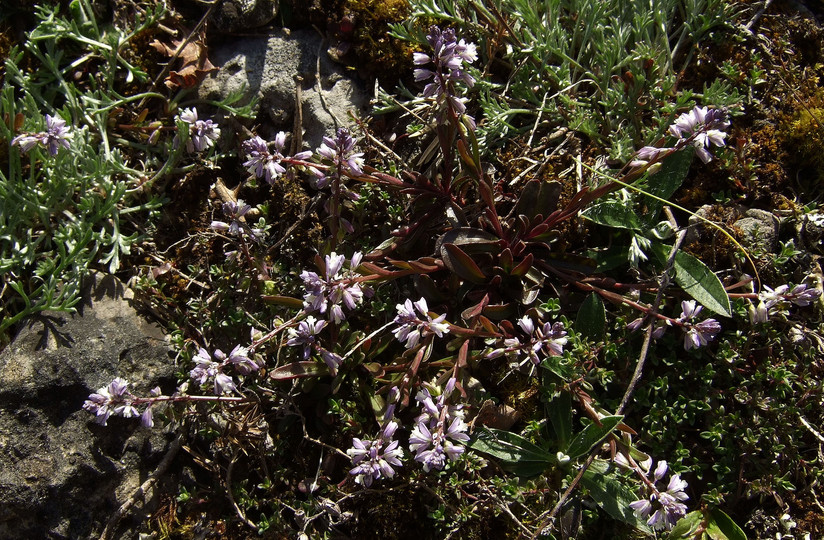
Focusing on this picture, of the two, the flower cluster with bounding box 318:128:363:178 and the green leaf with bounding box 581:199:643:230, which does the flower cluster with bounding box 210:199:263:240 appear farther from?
the green leaf with bounding box 581:199:643:230

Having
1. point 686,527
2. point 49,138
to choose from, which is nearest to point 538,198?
point 686,527

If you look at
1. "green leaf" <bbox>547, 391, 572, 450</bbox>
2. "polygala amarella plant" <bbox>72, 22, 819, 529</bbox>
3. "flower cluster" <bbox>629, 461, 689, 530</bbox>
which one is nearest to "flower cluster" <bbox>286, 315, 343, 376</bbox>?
"polygala amarella plant" <bbox>72, 22, 819, 529</bbox>

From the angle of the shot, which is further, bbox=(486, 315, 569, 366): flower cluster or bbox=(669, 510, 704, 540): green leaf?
bbox=(669, 510, 704, 540): green leaf

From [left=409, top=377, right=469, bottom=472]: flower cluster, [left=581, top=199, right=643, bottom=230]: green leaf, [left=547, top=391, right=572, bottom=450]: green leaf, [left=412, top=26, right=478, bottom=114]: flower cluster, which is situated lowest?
[left=547, top=391, right=572, bottom=450]: green leaf

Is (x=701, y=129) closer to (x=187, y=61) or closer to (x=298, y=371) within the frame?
(x=298, y=371)

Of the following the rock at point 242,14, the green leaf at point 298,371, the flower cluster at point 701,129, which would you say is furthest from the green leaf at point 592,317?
the rock at point 242,14

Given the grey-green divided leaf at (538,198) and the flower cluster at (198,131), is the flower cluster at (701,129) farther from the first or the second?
the flower cluster at (198,131)

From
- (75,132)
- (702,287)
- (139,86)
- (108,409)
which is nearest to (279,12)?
(139,86)
